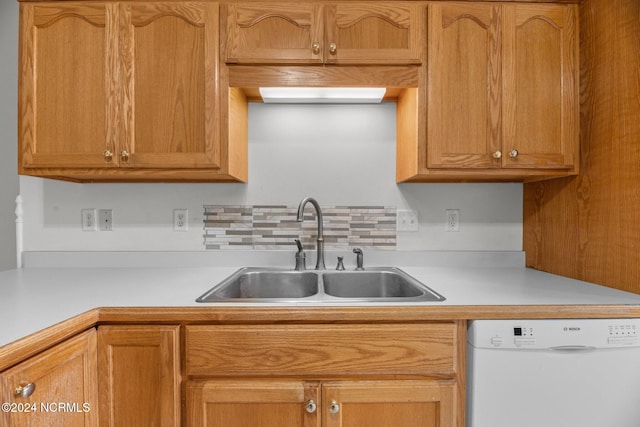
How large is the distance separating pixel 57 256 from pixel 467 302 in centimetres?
180

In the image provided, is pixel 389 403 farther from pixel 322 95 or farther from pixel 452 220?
pixel 322 95

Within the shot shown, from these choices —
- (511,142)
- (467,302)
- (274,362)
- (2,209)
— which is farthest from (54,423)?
(511,142)

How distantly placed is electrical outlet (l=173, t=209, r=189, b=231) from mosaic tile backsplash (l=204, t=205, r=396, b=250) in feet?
0.30

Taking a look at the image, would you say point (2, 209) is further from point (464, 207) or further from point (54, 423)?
point (464, 207)

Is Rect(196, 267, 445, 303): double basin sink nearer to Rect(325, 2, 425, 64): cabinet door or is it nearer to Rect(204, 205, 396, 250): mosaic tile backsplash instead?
Rect(204, 205, 396, 250): mosaic tile backsplash

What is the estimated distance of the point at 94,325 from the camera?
1.00 metres

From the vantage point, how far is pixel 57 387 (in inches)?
33.9

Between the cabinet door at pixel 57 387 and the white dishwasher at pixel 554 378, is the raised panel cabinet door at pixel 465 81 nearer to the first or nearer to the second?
the white dishwasher at pixel 554 378

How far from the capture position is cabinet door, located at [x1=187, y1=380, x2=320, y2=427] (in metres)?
1.02

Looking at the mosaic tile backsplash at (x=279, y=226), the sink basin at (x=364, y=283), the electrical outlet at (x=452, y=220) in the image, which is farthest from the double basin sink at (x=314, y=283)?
the electrical outlet at (x=452, y=220)

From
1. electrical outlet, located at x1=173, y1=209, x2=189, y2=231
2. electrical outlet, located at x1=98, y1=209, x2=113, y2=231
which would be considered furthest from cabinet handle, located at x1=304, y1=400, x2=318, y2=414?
electrical outlet, located at x1=98, y1=209, x2=113, y2=231

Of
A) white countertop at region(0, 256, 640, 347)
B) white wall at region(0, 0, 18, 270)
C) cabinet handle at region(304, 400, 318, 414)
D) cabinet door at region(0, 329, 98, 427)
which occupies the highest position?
white wall at region(0, 0, 18, 270)

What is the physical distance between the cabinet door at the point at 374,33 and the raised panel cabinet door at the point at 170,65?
452 mm

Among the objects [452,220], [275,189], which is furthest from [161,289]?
[452,220]
